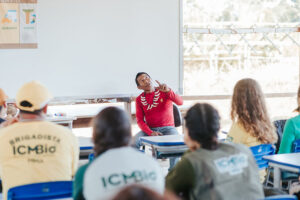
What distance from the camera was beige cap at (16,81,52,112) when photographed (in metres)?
2.45

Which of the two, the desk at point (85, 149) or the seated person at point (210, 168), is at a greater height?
the seated person at point (210, 168)

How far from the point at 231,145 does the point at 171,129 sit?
9.07 feet

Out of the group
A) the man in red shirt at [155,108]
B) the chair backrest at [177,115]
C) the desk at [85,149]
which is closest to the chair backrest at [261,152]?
the desk at [85,149]

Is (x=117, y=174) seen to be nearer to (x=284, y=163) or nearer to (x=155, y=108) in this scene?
(x=284, y=163)

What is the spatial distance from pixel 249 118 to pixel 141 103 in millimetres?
2048

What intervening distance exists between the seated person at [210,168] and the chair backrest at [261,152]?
3.34 feet

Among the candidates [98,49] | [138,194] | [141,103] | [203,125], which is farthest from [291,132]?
[98,49]

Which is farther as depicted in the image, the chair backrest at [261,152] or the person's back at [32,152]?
the chair backrest at [261,152]

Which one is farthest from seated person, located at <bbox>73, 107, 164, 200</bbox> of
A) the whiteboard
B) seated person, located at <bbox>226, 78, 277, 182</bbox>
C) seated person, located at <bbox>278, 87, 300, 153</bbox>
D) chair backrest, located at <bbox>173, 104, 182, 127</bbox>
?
the whiteboard

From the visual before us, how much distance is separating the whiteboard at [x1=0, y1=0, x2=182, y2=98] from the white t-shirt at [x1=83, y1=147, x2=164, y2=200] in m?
3.34

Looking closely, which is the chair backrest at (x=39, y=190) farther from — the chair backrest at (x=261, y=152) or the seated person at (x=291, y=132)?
the seated person at (x=291, y=132)

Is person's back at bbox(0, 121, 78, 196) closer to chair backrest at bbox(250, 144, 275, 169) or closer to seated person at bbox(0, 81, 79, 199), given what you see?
seated person at bbox(0, 81, 79, 199)

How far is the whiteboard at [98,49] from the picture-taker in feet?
16.0

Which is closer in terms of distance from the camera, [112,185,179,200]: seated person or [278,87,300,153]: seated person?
[112,185,179,200]: seated person
